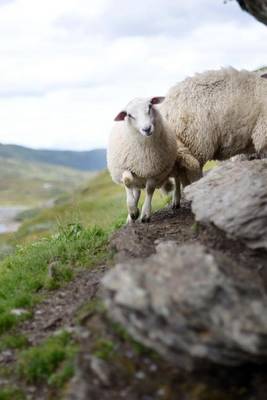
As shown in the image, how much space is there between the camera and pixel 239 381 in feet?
20.1

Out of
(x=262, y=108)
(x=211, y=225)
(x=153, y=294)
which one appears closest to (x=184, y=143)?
(x=262, y=108)

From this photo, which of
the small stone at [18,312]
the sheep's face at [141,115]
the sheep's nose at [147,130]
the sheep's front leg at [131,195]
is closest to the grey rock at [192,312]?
Answer: the small stone at [18,312]

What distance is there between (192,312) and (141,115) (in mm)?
6846

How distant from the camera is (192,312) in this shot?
232 inches

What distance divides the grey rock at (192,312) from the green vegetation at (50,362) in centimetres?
121

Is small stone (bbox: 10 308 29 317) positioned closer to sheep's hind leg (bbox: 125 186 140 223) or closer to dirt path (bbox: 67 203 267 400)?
dirt path (bbox: 67 203 267 400)

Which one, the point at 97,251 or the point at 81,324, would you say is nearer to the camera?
the point at 81,324

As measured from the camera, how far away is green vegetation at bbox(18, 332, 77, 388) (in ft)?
23.5

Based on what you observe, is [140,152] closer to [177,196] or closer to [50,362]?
[177,196]

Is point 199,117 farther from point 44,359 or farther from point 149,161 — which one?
point 44,359

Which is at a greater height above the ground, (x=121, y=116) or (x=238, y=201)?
(x=121, y=116)

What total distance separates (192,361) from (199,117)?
8.30 metres

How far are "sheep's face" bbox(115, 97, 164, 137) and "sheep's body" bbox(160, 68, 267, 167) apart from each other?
1142 millimetres

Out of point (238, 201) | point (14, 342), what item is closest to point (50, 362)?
point (14, 342)
